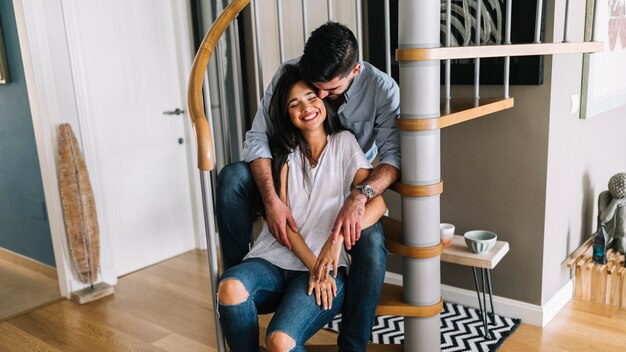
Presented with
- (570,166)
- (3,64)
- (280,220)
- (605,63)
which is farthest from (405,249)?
(3,64)

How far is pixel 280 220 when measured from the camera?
5.64 ft

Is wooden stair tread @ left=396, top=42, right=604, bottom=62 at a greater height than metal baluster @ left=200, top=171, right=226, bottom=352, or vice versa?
wooden stair tread @ left=396, top=42, right=604, bottom=62

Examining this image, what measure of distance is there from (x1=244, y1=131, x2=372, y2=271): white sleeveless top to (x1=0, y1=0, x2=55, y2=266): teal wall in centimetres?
209

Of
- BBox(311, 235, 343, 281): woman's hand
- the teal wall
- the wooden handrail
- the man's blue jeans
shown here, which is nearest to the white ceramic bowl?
the man's blue jeans

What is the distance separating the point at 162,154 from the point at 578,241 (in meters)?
2.54

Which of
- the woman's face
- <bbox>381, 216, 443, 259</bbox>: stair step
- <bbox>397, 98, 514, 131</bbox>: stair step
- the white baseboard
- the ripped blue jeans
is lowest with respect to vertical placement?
the white baseboard

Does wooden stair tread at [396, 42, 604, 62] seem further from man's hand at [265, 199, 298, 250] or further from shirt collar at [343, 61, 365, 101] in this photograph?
man's hand at [265, 199, 298, 250]

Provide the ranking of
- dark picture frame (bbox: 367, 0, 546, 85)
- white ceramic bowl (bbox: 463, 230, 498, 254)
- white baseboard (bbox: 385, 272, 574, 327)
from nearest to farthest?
dark picture frame (bbox: 367, 0, 546, 85) → white ceramic bowl (bbox: 463, 230, 498, 254) → white baseboard (bbox: 385, 272, 574, 327)

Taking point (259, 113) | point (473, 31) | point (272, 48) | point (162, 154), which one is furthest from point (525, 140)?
point (162, 154)

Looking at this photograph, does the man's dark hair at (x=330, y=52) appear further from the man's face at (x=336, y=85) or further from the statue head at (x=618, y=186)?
the statue head at (x=618, y=186)

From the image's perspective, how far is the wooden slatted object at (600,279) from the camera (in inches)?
110

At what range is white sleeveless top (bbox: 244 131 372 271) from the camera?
174 centimetres

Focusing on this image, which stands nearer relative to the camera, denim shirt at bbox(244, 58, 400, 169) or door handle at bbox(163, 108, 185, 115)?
denim shirt at bbox(244, 58, 400, 169)

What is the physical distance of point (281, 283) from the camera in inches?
68.4
